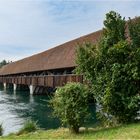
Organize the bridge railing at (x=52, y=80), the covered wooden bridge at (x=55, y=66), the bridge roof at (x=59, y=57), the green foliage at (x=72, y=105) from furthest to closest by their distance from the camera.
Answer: the bridge roof at (x=59, y=57) → the covered wooden bridge at (x=55, y=66) → the bridge railing at (x=52, y=80) → the green foliage at (x=72, y=105)

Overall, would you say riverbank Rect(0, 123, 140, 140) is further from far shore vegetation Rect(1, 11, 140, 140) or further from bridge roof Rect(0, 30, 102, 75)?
bridge roof Rect(0, 30, 102, 75)

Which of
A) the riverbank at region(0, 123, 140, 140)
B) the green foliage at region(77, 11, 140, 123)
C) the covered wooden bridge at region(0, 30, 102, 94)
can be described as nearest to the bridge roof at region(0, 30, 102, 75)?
the covered wooden bridge at region(0, 30, 102, 94)

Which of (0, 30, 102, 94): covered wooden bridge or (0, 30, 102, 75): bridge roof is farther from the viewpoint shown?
(0, 30, 102, 75): bridge roof

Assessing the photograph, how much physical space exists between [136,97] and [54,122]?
7781 millimetres

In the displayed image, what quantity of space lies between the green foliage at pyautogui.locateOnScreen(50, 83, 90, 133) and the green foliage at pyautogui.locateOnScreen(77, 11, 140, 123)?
3.11ft

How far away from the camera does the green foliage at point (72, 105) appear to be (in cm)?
1018

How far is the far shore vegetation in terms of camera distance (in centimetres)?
1021

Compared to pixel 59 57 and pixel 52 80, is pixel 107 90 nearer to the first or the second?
pixel 52 80

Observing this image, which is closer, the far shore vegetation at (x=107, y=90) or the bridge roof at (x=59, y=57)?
the far shore vegetation at (x=107, y=90)

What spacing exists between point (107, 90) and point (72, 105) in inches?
53.2

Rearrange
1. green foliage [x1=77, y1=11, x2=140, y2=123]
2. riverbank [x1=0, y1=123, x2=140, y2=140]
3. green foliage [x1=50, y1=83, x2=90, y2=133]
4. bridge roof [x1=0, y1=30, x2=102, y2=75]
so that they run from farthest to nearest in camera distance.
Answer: bridge roof [x1=0, y1=30, x2=102, y2=75]
green foliage [x1=77, y1=11, x2=140, y2=123]
green foliage [x1=50, y1=83, x2=90, y2=133]
riverbank [x1=0, y1=123, x2=140, y2=140]

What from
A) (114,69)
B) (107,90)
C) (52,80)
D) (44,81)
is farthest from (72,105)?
(44,81)

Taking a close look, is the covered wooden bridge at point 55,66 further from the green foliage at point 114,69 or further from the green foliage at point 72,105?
the green foliage at point 72,105

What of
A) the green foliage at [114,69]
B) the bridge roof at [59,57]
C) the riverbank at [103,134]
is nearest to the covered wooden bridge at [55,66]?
the bridge roof at [59,57]
